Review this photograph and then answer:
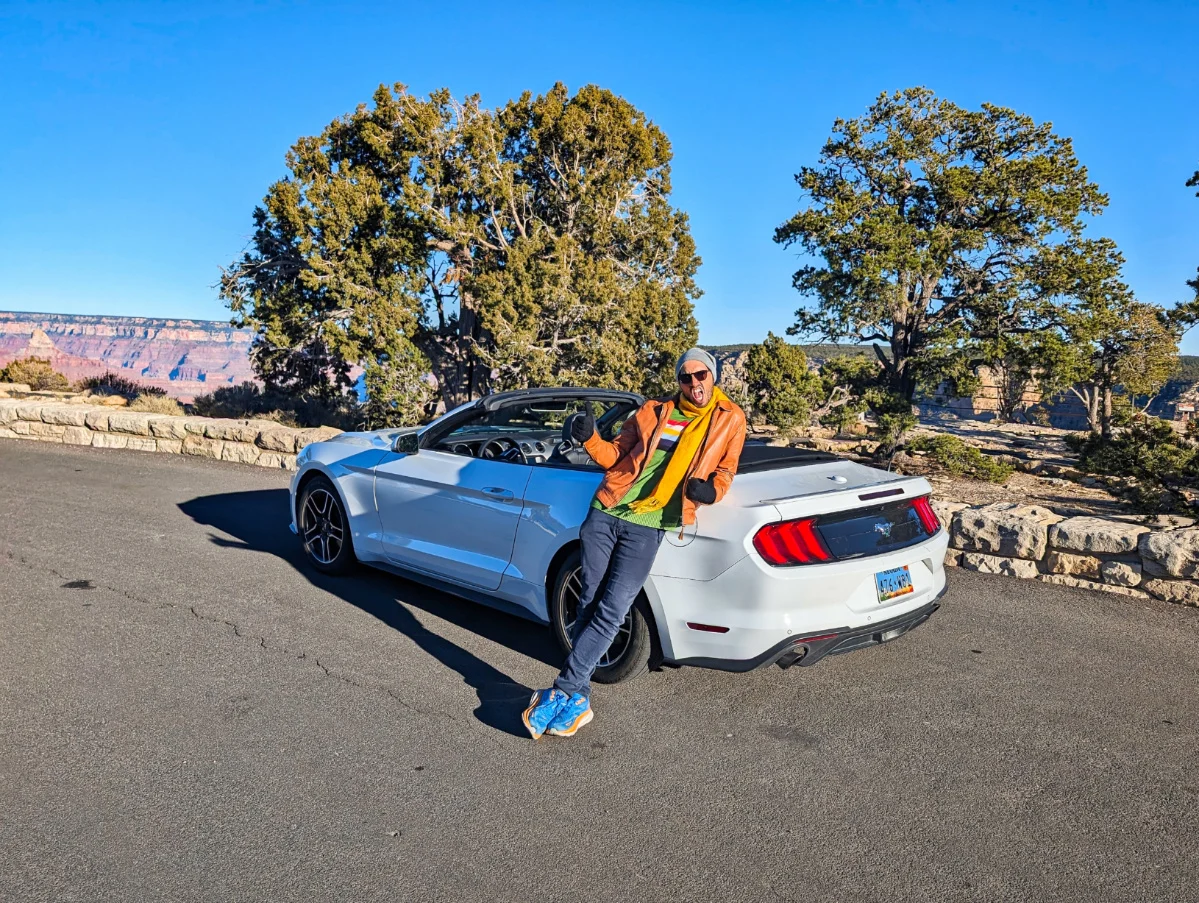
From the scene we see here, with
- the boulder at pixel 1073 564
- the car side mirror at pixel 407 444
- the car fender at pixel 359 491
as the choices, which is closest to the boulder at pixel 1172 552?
the boulder at pixel 1073 564

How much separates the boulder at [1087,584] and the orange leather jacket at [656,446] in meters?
3.99

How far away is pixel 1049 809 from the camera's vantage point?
10.8 ft

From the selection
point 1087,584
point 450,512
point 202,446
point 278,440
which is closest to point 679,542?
point 450,512

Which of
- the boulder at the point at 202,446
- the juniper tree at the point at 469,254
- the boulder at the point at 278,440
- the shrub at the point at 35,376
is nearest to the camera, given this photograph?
the boulder at the point at 278,440

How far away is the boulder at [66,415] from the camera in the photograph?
14.8 meters

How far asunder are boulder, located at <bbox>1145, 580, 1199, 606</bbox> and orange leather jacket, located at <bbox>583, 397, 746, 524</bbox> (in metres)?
4.06

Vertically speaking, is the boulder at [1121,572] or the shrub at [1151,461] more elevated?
the shrub at [1151,461]

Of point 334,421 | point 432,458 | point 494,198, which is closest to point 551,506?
point 432,458

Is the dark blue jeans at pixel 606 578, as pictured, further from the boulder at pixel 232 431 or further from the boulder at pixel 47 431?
the boulder at pixel 47 431

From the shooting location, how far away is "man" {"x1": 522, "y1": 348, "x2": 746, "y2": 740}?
149 inches

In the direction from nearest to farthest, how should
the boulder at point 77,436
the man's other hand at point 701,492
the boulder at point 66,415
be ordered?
the man's other hand at point 701,492
the boulder at point 77,436
the boulder at point 66,415

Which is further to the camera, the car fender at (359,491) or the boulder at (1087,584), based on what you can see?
the boulder at (1087,584)

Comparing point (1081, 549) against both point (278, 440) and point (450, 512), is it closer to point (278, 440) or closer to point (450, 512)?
point (450, 512)

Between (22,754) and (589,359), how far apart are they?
14.8 m
